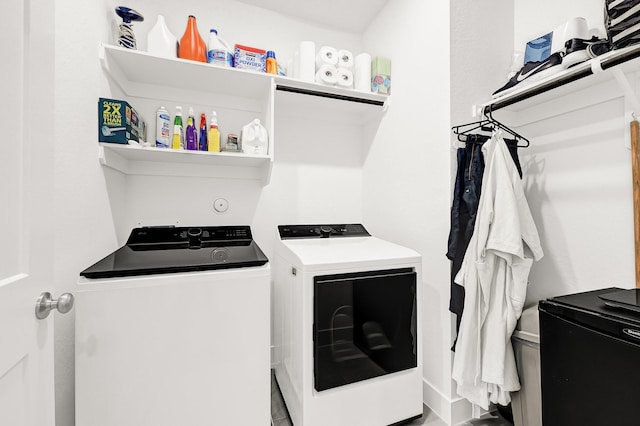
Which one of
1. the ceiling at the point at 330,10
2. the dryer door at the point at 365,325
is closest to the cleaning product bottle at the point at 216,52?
the ceiling at the point at 330,10

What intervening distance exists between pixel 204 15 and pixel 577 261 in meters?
2.85

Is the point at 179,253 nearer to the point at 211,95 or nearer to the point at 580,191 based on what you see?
the point at 211,95

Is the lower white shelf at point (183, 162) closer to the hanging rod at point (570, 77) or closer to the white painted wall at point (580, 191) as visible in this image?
the hanging rod at point (570, 77)

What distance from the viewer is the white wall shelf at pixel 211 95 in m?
1.63

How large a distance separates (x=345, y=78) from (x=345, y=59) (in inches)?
6.4

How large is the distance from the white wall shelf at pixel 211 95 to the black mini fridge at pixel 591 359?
166cm

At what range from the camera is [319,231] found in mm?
2053

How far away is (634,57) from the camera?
1000 millimetres

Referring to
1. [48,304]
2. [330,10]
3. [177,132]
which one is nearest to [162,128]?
[177,132]

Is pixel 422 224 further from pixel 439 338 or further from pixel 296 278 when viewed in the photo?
pixel 296 278

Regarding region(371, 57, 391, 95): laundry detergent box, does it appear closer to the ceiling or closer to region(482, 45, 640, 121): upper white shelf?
the ceiling

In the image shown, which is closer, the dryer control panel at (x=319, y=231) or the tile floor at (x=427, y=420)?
the tile floor at (x=427, y=420)

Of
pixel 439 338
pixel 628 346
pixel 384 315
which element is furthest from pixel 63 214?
pixel 628 346

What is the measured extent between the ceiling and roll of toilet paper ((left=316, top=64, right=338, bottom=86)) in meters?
0.57
